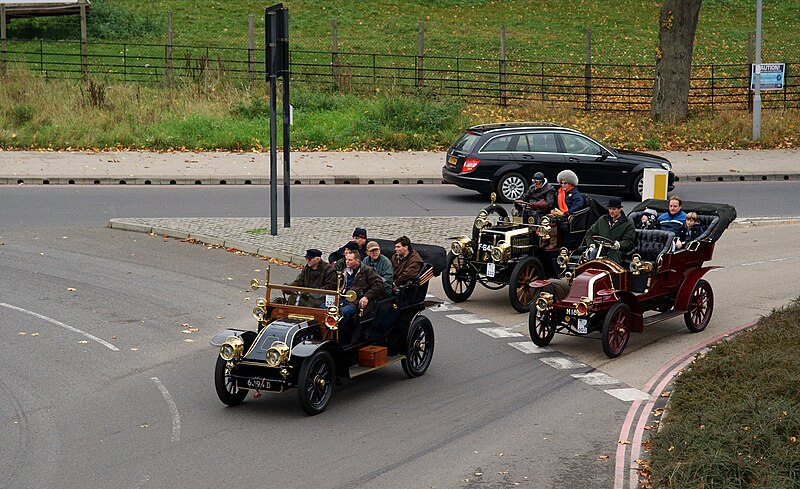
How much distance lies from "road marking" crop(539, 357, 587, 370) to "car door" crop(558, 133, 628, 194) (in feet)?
39.1

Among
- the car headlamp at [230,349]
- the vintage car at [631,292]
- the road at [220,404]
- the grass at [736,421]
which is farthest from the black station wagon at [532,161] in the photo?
the car headlamp at [230,349]

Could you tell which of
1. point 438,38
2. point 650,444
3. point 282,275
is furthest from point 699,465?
point 438,38

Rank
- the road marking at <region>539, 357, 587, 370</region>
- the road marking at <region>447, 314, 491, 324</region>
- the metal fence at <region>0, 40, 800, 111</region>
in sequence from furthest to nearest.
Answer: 1. the metal fence at <region>0, 40, 800, 111</region>
2. the road marking at <region>447, 314, 491, 324</region>
3. the road marking at <region>539, 357, 587, 370</region>

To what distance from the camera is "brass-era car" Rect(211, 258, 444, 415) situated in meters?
11.4

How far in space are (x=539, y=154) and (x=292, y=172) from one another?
20.0ft

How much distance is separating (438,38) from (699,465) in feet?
127

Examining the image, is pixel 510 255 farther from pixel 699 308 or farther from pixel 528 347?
pixel 699 308

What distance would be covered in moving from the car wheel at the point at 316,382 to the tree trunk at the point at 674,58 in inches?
916

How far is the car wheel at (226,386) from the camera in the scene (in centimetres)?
1147

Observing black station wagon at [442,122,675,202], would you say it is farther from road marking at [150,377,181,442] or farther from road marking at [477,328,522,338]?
road marking at [150,377,181,442]

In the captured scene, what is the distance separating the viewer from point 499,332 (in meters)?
15.0

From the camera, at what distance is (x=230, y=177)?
26.6m

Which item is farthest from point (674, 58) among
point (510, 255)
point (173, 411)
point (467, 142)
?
point (173, 411)

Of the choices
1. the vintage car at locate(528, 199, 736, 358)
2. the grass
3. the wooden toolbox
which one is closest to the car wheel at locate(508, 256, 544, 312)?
the vintage car at locate(528, 199, 736, 358)
